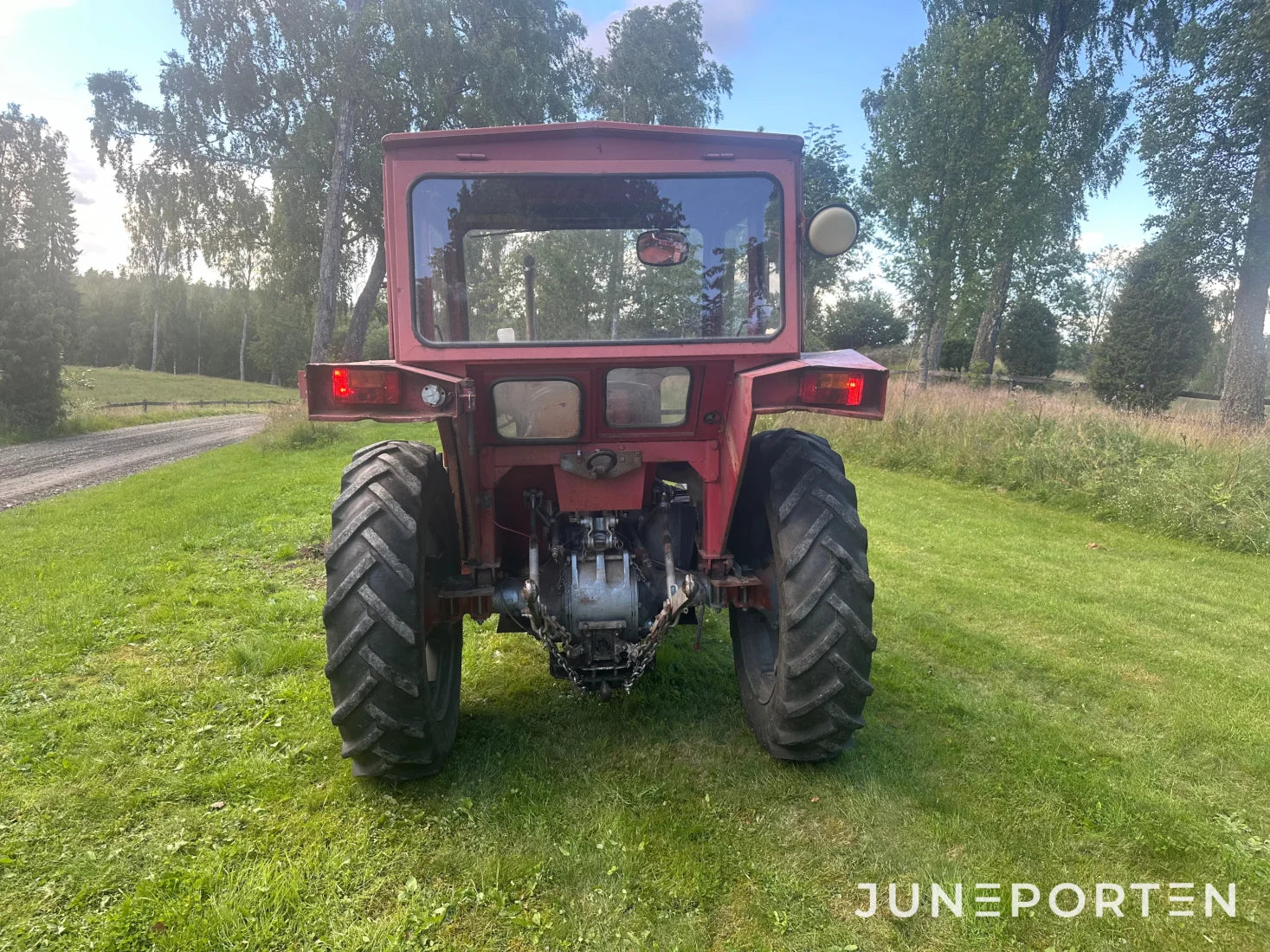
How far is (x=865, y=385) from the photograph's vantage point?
2369 mm

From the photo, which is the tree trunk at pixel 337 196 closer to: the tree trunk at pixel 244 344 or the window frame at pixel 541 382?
the window frame at pixel 541 382

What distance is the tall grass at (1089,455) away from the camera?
24.1 feet

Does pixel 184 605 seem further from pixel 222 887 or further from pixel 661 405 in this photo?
pixel 661 405

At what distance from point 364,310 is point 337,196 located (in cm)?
253

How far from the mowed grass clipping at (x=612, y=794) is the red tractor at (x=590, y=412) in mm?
300

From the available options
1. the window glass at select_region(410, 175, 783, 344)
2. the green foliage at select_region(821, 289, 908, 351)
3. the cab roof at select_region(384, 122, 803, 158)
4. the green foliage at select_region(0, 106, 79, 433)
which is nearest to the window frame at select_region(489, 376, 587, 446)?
the window glass at select_region(410, 175, 783, 344)

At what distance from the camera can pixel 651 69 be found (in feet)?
66.9

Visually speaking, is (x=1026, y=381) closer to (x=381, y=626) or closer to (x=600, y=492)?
(x=600, y=492)

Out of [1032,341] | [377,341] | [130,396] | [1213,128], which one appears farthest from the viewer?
[130,396]

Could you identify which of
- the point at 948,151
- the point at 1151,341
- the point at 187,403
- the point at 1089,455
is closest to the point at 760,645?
the point at 1089,455

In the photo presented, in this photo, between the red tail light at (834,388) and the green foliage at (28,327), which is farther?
the green foliage at (28,327)

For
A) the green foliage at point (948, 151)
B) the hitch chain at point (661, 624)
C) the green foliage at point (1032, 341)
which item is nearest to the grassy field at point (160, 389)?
the green foliage at point (948, 151)

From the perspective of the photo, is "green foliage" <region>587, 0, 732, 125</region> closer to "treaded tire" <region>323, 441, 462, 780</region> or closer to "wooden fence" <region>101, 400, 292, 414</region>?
"wooden fence" <region>101, 400, 292, 414</region>

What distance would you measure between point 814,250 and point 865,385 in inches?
Answer: 26.8
